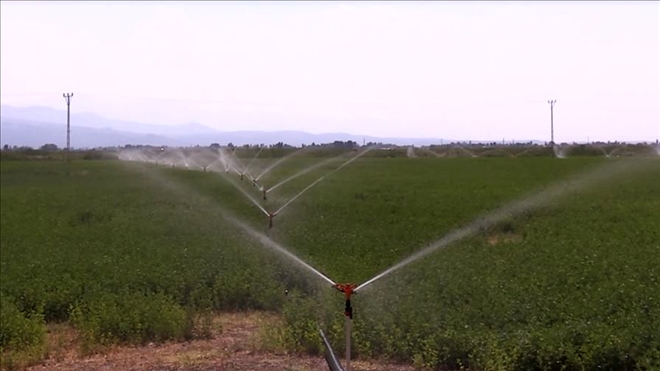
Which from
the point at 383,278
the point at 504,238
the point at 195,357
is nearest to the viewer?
the point at 195,357

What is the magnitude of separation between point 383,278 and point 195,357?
3153 millimetres

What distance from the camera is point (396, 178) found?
125ft

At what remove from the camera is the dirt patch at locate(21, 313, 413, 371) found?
7.90 metres

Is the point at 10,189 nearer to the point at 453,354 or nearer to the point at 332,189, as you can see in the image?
the point at 332,189

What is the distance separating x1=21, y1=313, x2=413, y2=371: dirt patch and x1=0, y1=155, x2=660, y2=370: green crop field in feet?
0.69

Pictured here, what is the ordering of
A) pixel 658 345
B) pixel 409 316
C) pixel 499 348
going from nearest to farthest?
pixel 658 345 → pixel 499 348 → pixel 409 316

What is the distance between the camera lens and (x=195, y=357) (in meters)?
8.45

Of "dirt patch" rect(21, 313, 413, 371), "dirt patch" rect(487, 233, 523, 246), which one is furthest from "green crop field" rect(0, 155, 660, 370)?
"dirt patch" rect(21, 313, 413, 371)

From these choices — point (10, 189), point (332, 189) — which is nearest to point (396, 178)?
point (332, 189)

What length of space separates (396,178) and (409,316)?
98.3ft

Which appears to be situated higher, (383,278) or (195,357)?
(383,278)

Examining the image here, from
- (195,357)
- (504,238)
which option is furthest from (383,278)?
(504,238)

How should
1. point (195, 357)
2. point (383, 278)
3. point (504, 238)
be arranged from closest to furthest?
point (195, 357), point (383, 278), point (504, 238)

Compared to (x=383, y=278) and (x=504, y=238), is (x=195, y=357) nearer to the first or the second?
(x=383, y=278)
